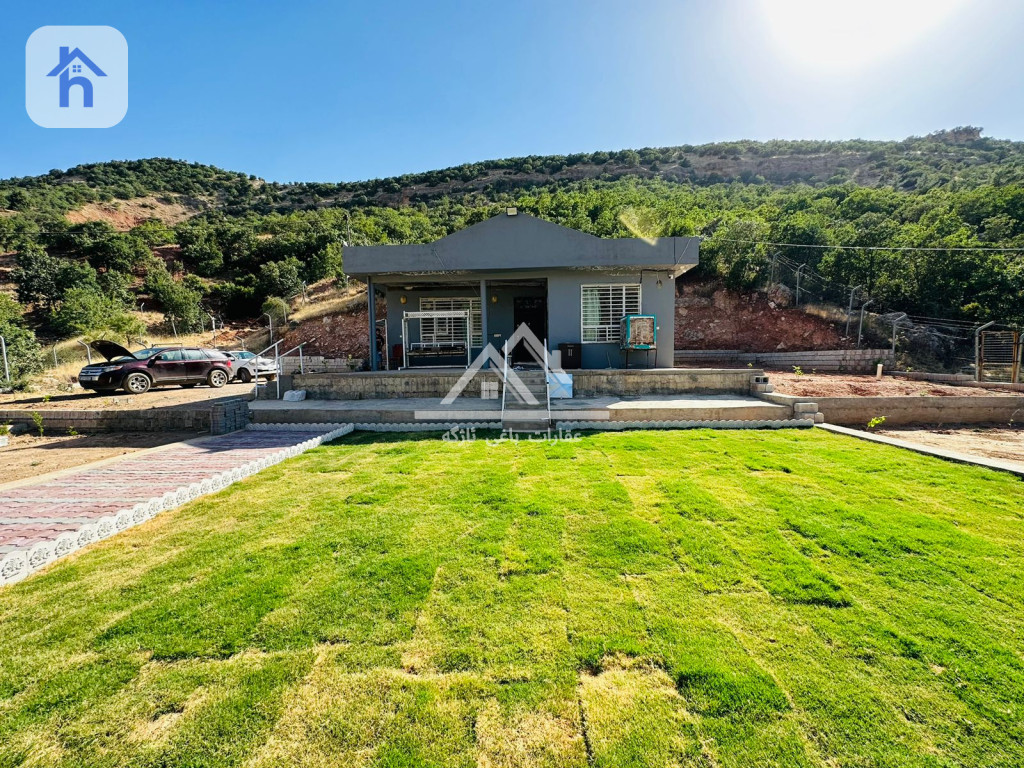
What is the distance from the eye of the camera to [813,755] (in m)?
1.78

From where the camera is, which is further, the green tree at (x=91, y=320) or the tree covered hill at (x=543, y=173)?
the tree covered hill at (x=543, y=173)

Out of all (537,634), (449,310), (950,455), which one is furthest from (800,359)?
(537,634)

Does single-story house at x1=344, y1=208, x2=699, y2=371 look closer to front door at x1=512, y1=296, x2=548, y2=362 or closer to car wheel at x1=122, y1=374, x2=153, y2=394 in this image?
front door at x1=512, y1=296, x2=548, y2=362

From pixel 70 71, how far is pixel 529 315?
1365 centimetres

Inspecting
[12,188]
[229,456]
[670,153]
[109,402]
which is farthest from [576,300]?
[12,188]

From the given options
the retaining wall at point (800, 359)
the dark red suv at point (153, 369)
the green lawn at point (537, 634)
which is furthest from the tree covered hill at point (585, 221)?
the green lawn at point (537, 634)

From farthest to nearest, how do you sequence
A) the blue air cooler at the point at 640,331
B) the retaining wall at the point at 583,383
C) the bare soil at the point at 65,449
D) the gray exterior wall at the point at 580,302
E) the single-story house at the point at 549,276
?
the gray exterior wall at the point at 580,302 < the blue air cooler at the point at 640,331 < the single-story house at the point at 549,276 < the retaining wall at the point at 583,383 < the bare soil at the point at 65,449

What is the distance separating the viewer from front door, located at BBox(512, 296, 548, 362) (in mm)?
14375

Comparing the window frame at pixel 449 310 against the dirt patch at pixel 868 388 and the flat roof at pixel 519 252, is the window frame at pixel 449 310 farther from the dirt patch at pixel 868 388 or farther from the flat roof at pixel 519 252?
the dirt patch at pixel 868 388

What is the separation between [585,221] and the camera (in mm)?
27453

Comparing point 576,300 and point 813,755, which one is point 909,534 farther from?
point 576,300

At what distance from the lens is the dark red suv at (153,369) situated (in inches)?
475

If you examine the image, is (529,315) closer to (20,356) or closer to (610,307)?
(610,307)

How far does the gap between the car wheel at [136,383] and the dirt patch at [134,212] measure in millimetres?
49539
